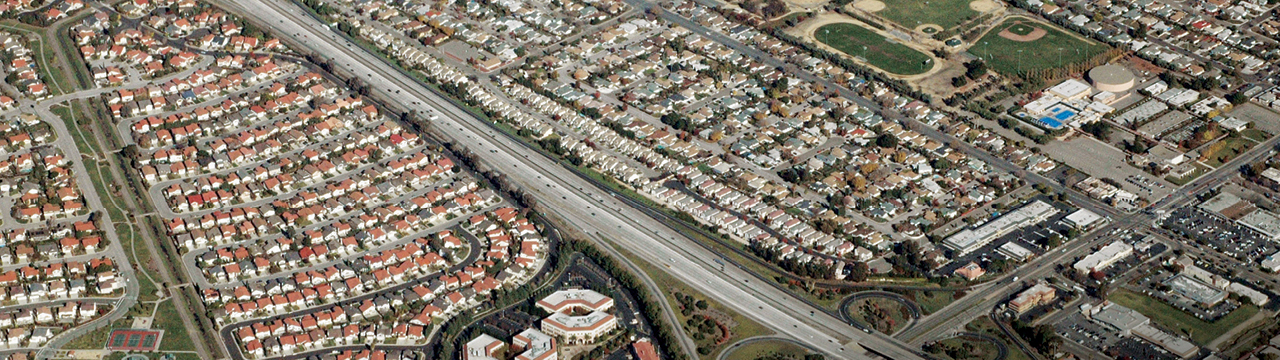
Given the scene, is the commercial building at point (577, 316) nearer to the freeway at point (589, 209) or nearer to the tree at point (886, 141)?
the freeway at point (589, 209)


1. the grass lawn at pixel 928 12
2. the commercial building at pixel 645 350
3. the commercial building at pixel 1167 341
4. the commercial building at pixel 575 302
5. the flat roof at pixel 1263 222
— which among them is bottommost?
the grass lawn at pixel 928 12

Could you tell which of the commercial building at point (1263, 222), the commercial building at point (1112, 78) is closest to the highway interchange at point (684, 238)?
the commercial building at point (1263, 222)

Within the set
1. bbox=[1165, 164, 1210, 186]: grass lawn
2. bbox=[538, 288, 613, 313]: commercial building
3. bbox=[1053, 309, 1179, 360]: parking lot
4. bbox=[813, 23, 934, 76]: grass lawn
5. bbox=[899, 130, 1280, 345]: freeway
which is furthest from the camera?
bbox=[813, 23, 934, 76]: grass lawn

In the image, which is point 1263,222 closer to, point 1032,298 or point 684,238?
point 1032,298

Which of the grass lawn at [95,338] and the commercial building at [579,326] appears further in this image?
the grass lawn at [95,338]

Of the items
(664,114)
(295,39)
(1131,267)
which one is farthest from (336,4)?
(1131,267)

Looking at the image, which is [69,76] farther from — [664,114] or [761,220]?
[761,220]

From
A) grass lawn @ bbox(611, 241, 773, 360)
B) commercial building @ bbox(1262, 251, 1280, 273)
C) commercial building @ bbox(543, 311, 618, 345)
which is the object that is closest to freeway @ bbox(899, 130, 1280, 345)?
commercial building @ bbox(1262, 251, 1280, 273)

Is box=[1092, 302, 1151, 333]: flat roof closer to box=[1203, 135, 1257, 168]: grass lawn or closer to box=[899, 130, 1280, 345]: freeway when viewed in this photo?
box=[899, 130, 1280, 345]: freeway
